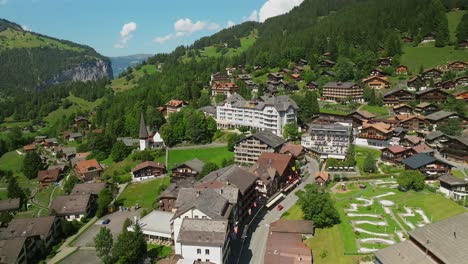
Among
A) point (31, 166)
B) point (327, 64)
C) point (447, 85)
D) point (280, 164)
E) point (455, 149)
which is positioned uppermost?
point (327, 64)

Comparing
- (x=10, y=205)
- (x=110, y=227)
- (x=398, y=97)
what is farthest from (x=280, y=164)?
(x=10, y=205)

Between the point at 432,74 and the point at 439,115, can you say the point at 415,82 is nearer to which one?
the point at 432,74

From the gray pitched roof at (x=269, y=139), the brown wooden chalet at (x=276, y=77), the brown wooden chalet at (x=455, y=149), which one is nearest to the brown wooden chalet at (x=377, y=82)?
the brown wooden chalet at (x=276, y=77)

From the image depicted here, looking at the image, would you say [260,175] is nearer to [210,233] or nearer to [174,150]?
[210,233]

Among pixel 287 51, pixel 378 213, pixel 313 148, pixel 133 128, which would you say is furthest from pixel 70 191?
pixel 287 51

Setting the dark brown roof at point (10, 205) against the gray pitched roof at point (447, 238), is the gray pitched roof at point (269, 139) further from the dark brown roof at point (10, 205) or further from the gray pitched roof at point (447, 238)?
the dark brown roof at point (10, 205)

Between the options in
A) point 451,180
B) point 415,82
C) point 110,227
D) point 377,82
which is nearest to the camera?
point 451,180
